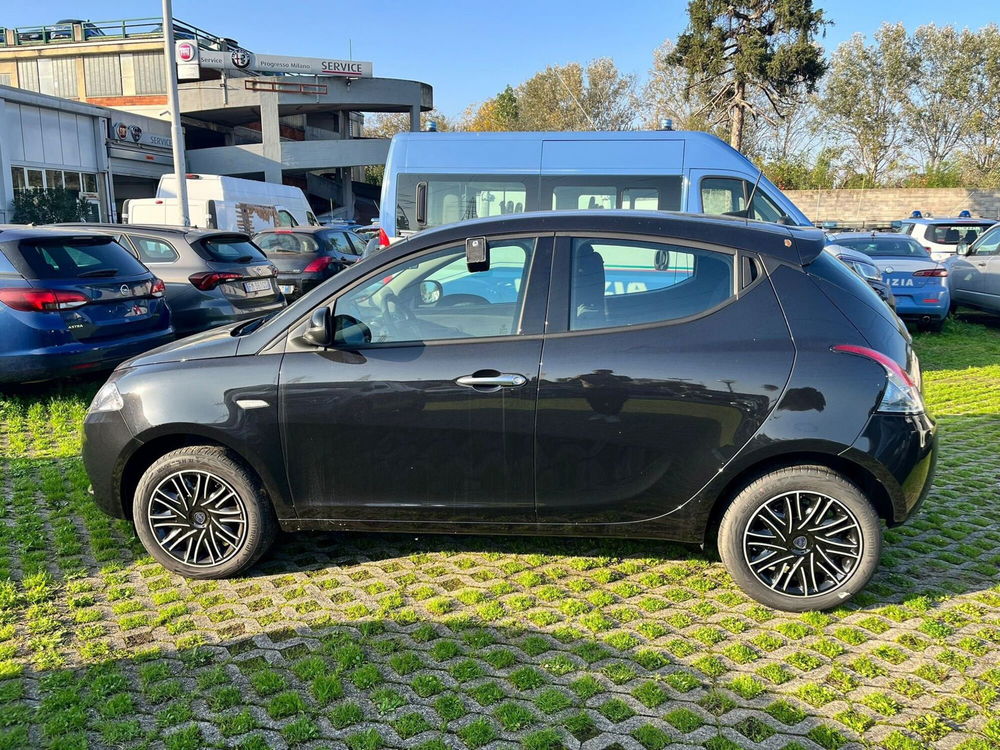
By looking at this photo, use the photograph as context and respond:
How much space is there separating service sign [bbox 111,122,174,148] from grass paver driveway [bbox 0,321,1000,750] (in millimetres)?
34030

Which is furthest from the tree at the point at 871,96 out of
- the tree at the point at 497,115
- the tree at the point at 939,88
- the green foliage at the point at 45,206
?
the green foliage at the point at 45,206

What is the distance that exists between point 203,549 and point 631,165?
7565 mm

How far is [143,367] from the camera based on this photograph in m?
4.11

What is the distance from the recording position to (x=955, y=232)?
16484mm

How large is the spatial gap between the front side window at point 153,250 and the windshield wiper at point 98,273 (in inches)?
71.3

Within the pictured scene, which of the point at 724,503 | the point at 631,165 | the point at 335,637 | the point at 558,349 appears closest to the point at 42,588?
the point at 335,637

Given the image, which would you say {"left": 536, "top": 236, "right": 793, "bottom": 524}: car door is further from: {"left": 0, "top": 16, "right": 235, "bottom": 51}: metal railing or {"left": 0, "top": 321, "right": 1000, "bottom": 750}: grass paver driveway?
{"left": 0, "top": 16, "right": 235, "bottom": 51}: metal railing

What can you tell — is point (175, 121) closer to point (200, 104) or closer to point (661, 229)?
point (661, 229)

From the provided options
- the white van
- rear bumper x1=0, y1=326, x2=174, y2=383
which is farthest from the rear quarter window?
the white van

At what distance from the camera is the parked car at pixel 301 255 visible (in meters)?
14.5

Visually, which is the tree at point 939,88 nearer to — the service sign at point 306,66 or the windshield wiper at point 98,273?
the service sign at point 306,66

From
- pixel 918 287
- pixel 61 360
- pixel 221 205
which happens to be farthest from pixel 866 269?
pixel 221 205

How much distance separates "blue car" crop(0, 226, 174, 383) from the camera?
6.93m

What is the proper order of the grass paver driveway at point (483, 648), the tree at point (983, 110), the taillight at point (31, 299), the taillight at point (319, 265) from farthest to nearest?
the tree at point (983, 110)
the taillight at point (319, 265)
the taillight at point (31, 299)
the grass paver driveway at point (483, 648)
